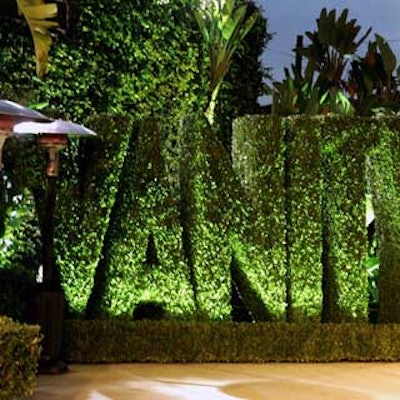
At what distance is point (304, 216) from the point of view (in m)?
8.52

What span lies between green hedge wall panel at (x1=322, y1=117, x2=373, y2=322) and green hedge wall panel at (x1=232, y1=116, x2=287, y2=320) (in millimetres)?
498

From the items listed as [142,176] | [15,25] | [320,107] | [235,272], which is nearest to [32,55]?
[15,25]

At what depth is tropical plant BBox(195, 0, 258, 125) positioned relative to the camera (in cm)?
1013

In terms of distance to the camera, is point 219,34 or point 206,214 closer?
point 206,214

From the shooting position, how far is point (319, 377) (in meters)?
7.32

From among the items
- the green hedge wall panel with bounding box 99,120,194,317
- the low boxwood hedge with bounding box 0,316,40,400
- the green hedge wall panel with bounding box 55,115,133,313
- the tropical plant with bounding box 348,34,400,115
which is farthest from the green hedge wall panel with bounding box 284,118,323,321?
the low boxwood hedge with bounding box 0,316,40,400

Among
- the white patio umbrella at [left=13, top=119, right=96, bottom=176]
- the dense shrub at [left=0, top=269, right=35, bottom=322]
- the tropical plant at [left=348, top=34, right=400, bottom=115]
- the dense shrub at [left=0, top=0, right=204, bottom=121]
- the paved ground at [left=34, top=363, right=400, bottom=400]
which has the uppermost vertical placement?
the tropical plant at [left=348, top=34, right=400, bottom=115]

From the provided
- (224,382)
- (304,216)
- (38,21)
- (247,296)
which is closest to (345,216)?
(304,216)

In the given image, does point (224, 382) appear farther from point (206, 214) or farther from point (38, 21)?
point (38, 21)

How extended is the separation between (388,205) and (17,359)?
16.5 feet

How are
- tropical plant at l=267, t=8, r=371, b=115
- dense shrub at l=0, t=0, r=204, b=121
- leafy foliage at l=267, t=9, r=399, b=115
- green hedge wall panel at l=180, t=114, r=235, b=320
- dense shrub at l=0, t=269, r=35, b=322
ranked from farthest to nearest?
tropical plant at l=267, t=8, r=371, b=115
leafy foliage at l=267, t=9, r=399, b=115
dense shrub at l=0, t=0, r=204, b=121
green hedge wall panel at l=180, t=114, r=235, b=320
dense shrub at l=0, t=269, r=35, b=322

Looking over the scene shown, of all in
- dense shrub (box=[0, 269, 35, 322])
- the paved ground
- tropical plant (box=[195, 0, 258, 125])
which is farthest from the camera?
tropical plant (box=[195, 0, 258, 125])

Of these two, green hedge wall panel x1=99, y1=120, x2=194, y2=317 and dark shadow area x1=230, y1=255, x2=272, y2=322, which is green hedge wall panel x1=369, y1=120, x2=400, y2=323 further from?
green hedge wall panel x1=99, y1=120, x2=194, y2=317

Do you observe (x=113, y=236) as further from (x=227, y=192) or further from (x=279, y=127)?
(x=279, y=127)
